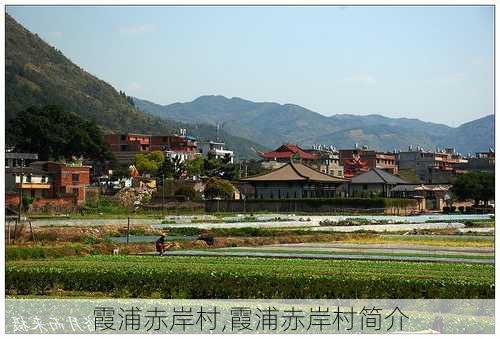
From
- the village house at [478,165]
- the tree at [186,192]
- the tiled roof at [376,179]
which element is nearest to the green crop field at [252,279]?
the tree at [186,192]

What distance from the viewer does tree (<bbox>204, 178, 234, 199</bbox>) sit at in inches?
2175

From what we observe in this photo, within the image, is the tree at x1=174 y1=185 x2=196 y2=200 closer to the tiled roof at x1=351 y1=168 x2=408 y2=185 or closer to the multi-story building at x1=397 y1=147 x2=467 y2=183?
the tiled roof at x1=351 y1=168 x2=408 y2=185

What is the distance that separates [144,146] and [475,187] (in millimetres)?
35567

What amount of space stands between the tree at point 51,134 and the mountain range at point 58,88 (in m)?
18.9

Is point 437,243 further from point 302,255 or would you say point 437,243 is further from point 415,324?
point 415,324

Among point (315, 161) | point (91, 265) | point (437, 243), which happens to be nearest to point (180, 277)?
point (91, 265)

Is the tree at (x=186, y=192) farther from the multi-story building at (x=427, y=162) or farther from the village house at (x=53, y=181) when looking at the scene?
the multi-story building at (x=427, y=162)

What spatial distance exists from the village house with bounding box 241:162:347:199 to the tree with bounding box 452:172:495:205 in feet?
25.6

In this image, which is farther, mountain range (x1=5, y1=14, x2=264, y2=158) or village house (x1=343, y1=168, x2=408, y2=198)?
mountain range (x1=5, y1=14, x2=264, y2=158)

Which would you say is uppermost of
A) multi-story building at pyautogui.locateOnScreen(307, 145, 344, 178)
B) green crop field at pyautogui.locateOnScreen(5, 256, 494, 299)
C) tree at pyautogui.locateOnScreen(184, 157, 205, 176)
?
multi-story building at pyautogui.locateOnScreen(307, 145, 344, 178)

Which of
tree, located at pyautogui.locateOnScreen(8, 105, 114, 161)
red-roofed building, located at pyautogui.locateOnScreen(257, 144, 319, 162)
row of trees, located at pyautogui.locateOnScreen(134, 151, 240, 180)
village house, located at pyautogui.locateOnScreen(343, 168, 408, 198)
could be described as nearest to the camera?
tree, located at pyautogui.locateOnScreen(8, 105, 114, 161)

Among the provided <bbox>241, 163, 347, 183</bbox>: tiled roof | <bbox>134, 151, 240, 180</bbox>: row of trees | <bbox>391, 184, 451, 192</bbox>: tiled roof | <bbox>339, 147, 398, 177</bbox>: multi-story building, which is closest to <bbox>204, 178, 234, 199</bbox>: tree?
<bbox>241, 163, 347, 183</bbox>: tiled roof

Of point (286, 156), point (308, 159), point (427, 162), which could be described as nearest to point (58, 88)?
point (286, 156)

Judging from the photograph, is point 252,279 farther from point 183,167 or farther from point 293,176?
point 183,167
